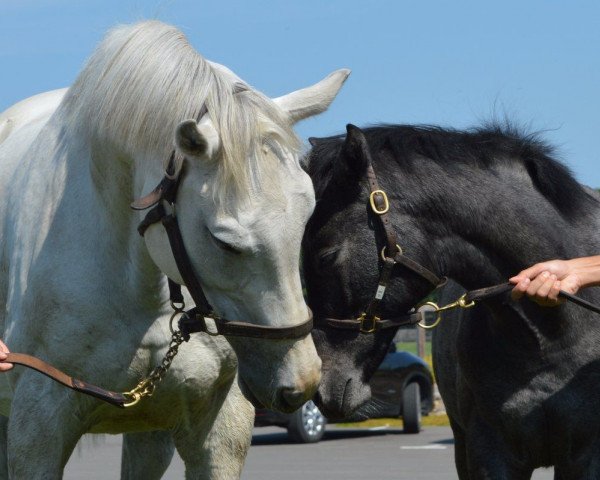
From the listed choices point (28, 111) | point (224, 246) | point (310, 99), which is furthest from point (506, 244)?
point (28, 111)

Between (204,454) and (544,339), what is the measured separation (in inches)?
64.1

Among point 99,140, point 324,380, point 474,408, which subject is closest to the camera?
point 99,140

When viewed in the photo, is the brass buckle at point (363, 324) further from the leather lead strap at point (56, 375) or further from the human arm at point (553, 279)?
the leather lead strap at point (56, 375)

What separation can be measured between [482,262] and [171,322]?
4.85ft

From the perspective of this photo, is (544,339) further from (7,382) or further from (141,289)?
(7,382)

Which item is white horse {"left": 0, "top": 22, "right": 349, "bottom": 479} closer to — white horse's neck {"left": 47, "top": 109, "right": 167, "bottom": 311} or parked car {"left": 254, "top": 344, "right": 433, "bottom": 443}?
white horse's neck {"left": 47, "top": 109, "right": 167, "bottom": 311}

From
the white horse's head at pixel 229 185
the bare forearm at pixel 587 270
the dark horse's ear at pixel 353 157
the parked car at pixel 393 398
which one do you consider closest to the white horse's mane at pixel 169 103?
the white horse's head at pixel 229 185

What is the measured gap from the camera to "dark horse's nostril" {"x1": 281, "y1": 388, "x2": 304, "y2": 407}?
4.46 meters

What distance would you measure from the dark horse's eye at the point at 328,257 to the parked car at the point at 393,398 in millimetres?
10924

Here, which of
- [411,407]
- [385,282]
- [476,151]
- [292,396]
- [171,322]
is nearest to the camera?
[292,396]

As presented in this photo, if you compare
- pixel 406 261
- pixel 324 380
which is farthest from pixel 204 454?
pixel 406 261

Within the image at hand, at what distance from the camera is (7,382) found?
5602mm

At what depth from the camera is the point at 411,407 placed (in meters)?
17.8

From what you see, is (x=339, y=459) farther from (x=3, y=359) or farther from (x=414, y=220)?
(x=3, y=359)
